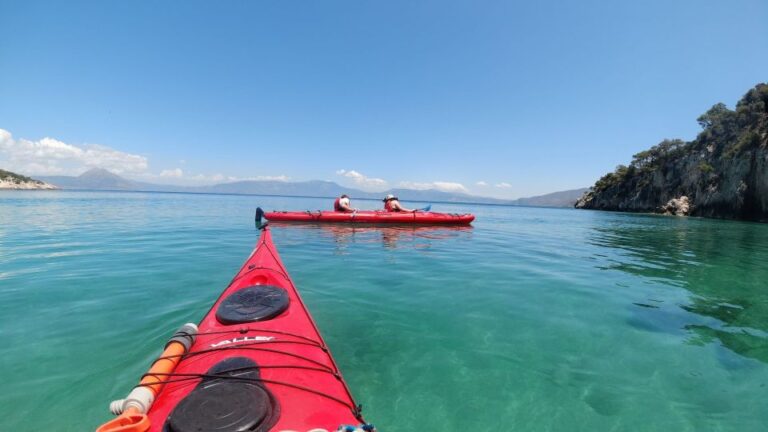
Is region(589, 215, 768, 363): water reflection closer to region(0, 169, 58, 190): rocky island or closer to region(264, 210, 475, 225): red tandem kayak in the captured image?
region(264, 210, 475, 225): red tandem kayak

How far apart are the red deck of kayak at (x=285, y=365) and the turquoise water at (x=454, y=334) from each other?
921 mm

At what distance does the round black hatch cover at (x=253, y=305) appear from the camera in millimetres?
3588

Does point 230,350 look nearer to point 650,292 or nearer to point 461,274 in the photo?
point 461,274

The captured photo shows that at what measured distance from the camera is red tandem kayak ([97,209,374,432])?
2043 millimetres

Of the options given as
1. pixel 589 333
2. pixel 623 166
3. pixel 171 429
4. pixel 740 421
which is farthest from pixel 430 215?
pixel 623 166

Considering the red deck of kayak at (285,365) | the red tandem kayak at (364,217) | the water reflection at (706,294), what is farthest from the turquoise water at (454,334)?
the red tandem kayak at (364,217)

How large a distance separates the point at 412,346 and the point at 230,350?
2.58 metres

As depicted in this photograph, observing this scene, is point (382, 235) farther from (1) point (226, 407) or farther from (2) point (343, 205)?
(1) point (226, 407)

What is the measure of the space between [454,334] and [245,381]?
342 cm

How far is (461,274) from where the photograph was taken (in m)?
8.55

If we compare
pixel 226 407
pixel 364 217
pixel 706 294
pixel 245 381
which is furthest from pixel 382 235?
pixel 226 407

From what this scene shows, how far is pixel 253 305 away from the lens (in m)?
3.88

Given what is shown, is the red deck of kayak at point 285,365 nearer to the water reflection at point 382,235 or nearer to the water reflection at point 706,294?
the water reflection at point 706,294

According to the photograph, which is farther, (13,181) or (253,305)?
(13,181)
